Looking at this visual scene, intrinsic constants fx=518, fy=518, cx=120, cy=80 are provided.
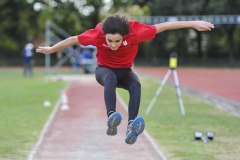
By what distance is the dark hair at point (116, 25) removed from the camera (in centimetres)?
665

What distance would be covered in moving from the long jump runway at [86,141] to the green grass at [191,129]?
0.48m

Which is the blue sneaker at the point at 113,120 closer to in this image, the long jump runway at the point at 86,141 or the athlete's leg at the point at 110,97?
the athlete's leg at the point at 110,97

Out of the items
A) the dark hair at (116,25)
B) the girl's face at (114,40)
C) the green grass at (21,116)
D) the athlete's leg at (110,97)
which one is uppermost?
the dark hair at (116,25)

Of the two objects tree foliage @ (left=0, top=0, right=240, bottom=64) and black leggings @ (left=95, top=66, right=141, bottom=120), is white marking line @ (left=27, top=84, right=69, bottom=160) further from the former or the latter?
tree foliage @ (left=0, top=0, right=240, bottom=64)

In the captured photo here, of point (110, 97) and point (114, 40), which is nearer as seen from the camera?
point (114, 40)

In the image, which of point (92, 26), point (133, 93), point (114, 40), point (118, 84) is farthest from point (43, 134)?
point (92, 26)

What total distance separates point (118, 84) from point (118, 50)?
641mm

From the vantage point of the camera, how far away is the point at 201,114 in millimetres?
14156

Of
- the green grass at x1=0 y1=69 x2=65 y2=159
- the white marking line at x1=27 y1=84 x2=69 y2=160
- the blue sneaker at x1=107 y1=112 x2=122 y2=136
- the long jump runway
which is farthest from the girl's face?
the green grass at x1=0 y1=69 x2=65 y2=159

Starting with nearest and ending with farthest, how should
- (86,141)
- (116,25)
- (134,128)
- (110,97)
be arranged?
(116,25)
(134,128)
(110,97)
(86,141)

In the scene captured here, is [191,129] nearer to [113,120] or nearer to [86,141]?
[86,141]

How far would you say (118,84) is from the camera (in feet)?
24.3

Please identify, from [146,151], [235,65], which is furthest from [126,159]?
[235,65]

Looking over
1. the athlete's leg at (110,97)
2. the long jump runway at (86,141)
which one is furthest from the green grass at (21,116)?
the athlete's leg at (110,97)
